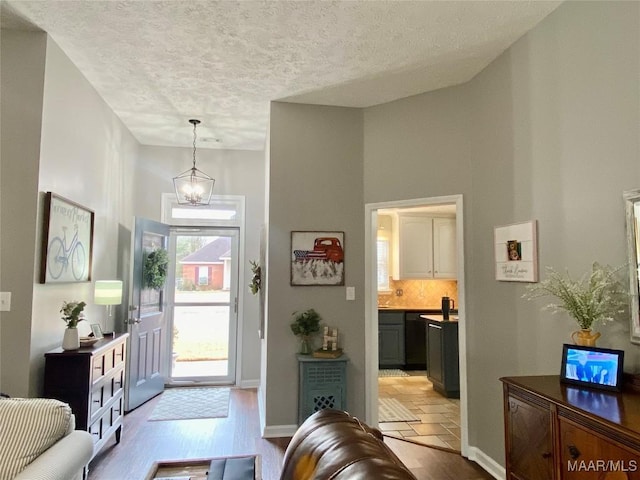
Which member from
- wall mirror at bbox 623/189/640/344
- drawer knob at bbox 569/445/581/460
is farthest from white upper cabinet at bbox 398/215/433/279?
drawer knob at bbox 569/445/581/460

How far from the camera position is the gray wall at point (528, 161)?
2.11 m

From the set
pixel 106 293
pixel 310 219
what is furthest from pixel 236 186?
pixel 106 293

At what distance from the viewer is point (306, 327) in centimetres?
373

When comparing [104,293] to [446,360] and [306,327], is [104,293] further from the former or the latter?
[446,360]

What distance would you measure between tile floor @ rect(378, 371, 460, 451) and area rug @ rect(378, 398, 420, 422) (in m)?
0.07

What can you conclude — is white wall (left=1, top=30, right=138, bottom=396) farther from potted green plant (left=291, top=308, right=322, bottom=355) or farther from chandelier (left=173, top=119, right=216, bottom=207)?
potted green plant (left=291, top=308, right=322, bottom=355)

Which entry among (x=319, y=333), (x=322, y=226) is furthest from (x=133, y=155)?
(x=319, y=333)

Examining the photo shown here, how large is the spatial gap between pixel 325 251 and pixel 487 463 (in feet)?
7.04

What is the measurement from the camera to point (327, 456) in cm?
114

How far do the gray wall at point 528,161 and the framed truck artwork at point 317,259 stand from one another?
1.93 feet

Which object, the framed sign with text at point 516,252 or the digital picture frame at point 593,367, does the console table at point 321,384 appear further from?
the digital picture frame at point 593,367

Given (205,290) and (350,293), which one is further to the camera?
(205,290)

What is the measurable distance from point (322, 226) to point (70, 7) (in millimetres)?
2467

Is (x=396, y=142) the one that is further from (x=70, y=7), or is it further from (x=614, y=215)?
(x=70, y=7)
